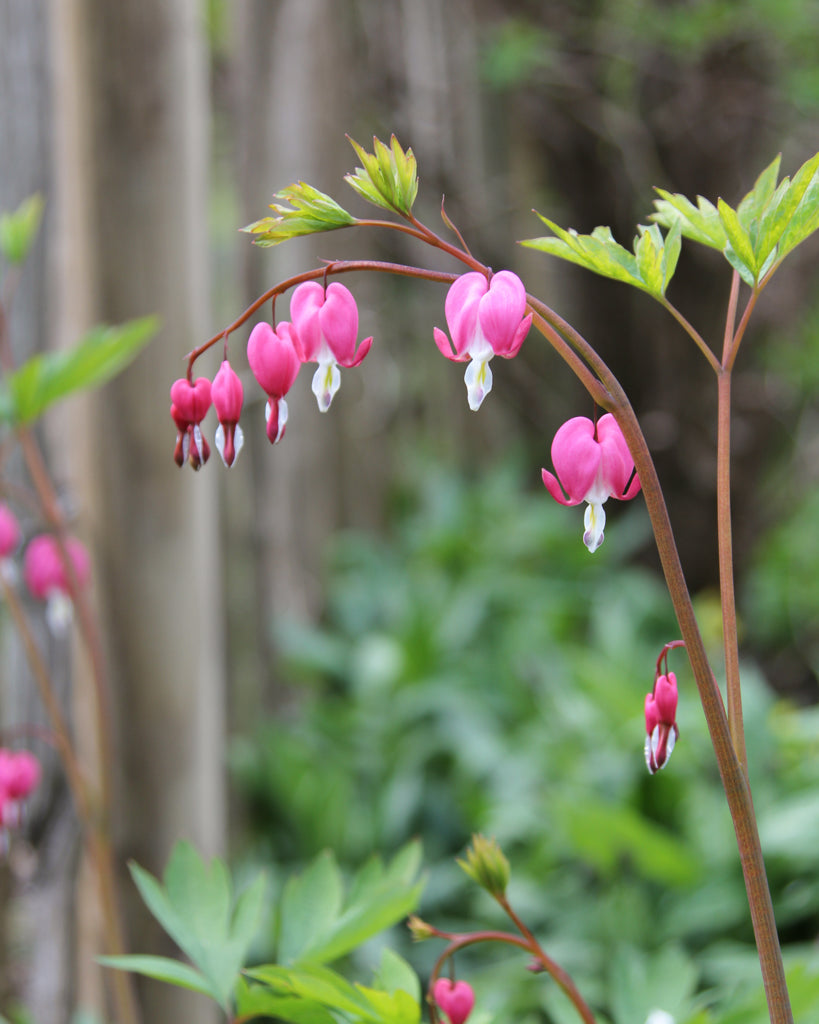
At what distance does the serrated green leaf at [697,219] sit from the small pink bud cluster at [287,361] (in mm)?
154

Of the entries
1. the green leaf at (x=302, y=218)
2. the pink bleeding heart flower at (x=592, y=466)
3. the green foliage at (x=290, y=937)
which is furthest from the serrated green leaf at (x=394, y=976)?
the green leaf at (x=302, y=218)

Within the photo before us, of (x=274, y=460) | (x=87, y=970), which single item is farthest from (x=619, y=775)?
(x=274, y=460)

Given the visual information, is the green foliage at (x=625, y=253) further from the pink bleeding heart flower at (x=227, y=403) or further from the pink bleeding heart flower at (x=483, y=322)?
the pink bleeding heart flower at (x=227, y=403)

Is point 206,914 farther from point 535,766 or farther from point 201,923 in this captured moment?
point 535,766

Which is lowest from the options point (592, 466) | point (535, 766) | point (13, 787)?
point (535, 766)

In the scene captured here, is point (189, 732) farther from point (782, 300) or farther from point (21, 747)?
point (782, 300)

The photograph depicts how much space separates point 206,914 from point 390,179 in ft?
1.40

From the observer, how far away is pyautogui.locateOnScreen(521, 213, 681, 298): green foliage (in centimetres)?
38

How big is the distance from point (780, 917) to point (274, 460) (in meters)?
1.39

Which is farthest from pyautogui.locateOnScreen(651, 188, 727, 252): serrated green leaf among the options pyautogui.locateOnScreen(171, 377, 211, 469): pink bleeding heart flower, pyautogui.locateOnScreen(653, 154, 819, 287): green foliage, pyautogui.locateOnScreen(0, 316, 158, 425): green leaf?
pyautogui.locateOnScreen(0, 316, 158, 425): green leaf

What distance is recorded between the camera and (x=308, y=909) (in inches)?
21.8

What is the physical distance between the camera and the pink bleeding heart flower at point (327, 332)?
398 mm

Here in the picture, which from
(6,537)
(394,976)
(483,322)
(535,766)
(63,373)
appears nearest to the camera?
(483,322)

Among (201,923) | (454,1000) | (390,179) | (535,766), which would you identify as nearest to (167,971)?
(201,923)
